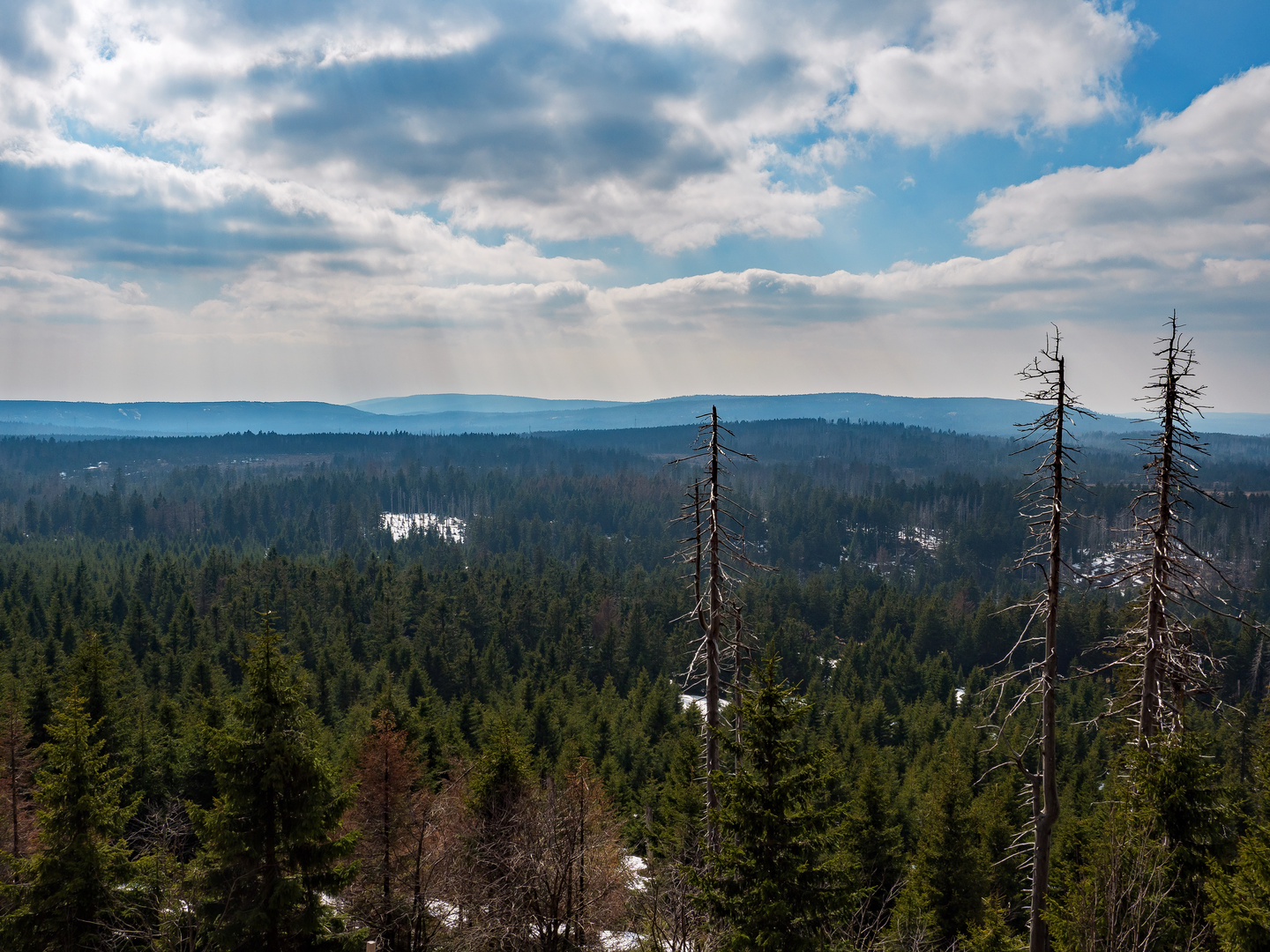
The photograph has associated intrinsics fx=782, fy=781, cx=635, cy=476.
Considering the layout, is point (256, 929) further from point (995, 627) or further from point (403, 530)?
point (403, 530)

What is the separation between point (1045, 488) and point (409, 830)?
18292mm

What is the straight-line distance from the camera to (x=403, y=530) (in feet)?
637

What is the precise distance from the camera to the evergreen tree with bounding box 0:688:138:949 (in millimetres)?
16484

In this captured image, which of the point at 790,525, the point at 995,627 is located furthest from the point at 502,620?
the point at 790,525

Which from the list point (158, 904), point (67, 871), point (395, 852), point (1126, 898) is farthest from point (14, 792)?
point (1126, 898)

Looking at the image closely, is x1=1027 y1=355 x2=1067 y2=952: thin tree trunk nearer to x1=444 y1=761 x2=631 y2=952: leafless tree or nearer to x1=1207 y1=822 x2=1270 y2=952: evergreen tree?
x1=1207 y1=822 x2=1270 y2=952: evergreen tree

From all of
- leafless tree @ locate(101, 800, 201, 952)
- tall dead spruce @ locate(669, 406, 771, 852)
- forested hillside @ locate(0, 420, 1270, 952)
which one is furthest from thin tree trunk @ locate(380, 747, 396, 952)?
tall dead spruce @ locate(669, 406, 771, 852)

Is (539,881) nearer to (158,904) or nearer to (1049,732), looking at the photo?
(158,904)

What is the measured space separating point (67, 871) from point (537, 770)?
2036 centimetres

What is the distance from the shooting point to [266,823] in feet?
48.5

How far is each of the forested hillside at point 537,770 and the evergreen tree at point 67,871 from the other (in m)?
0.06

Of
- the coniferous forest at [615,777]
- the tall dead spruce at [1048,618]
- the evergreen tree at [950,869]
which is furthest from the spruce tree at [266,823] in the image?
the evergreen tree at [950,869]

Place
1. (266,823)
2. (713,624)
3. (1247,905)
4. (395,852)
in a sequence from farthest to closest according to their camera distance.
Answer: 1. (395,852)
2. (713,624)
3. (266,823)
4. (1247,905)

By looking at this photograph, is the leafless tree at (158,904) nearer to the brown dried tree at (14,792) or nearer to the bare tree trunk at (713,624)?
Answer: the bare tree trunk at (713,624)
